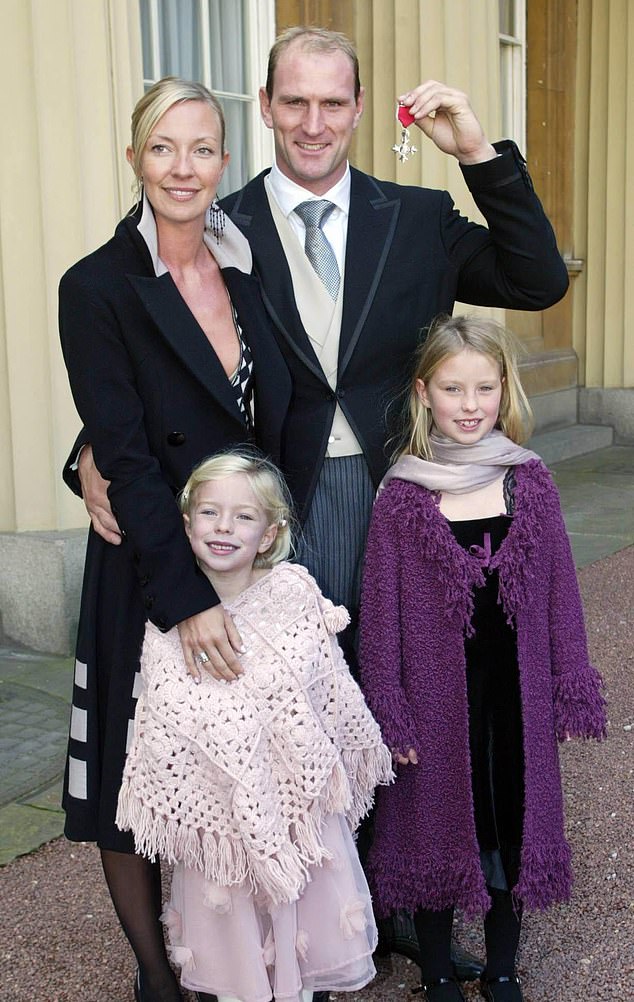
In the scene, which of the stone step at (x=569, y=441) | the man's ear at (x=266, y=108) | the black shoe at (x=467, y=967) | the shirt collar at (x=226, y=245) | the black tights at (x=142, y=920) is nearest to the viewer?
the shirt collar at (x=226, y=245)

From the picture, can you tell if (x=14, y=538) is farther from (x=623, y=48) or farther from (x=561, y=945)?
(x=623, y=48)

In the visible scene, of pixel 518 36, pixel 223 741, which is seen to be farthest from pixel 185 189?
pixel 518 36

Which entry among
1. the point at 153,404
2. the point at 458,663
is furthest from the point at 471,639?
the point at 153,404

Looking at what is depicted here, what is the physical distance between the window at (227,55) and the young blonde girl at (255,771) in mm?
4288

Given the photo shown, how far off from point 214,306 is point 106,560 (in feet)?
1.83

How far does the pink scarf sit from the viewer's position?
2.67 m

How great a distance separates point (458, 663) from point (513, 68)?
8236 millimetres

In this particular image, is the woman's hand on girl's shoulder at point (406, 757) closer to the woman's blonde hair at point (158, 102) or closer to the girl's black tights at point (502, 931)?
the girl's black tights at point (502, 931)

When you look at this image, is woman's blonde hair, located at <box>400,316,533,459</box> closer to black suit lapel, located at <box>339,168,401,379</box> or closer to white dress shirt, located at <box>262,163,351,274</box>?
black suit lapel, located at <box>339,168,401,379</box>

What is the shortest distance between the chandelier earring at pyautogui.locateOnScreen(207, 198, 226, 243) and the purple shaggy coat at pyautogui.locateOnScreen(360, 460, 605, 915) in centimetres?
63

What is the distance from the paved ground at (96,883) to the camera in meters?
2.88

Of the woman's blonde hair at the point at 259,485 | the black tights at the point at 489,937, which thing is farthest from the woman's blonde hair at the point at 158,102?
the black tights at the point at 489,937

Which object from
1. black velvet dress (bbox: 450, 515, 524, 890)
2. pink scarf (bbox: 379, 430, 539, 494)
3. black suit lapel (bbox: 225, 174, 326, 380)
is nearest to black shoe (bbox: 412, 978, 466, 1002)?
black velvet dress (bbox: 450, 515, 524, 890)

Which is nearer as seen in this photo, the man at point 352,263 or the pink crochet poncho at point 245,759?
the pink crochet poncho at point 245,759
